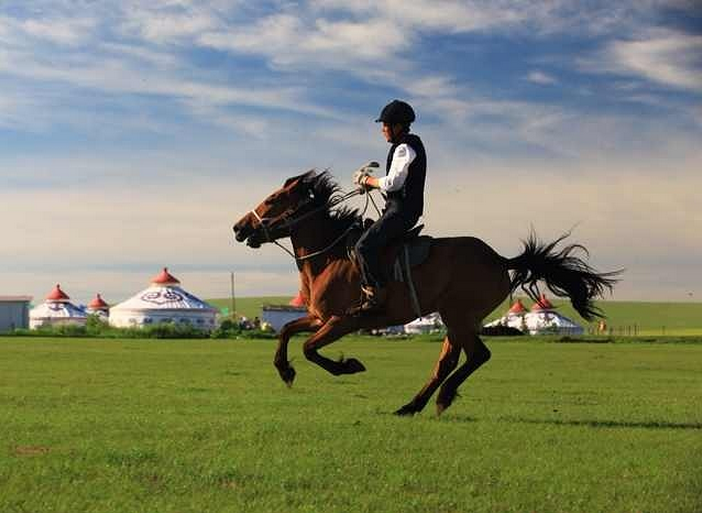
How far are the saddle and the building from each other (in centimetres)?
9724

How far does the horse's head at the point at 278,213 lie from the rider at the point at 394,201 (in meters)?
1.32

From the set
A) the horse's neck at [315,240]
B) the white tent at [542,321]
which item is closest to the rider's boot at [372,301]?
the horse's neck at [315,240]

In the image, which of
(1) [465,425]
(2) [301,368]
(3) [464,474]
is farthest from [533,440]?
(2) [301,368]

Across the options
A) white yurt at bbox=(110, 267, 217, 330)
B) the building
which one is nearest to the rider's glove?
white yurt at bbox=(110, 267, 217, 330)

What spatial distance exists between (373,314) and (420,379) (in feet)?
33.6

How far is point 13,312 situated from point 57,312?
4.89 metres

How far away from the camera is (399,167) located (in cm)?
1179

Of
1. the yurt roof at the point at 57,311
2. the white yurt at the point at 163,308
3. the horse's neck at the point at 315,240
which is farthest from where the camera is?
the yurt roof at the point at 57,311

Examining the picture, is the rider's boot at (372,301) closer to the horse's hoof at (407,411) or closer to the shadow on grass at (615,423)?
the horse's hoof at (407,411)

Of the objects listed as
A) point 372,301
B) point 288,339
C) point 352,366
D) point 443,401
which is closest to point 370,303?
point 372,301

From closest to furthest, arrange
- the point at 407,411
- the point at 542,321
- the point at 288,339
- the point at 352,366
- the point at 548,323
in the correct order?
the point at 407,411 → the point at 352,366 → the point at 288,339 → the point at 548,323 → the point at 542,321

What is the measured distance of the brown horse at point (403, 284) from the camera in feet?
39.3

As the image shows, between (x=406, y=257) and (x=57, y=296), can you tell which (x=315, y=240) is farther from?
(x=57, y=296)

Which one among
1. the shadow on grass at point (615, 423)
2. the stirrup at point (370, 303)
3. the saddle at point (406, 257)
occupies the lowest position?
the shadow on grass at point (615, 423)
